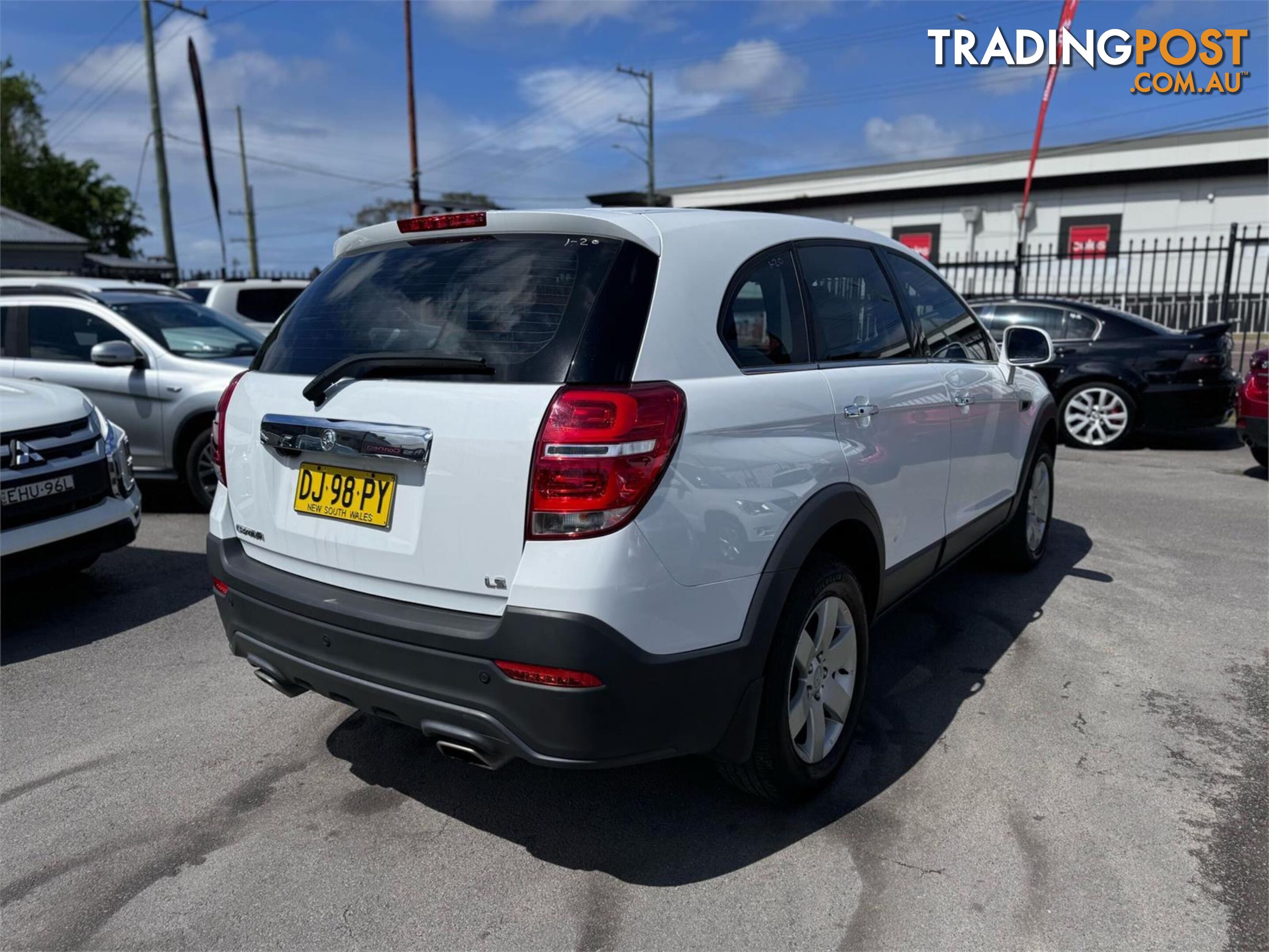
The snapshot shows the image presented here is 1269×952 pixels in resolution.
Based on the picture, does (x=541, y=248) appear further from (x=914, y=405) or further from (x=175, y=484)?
(x=175, y=484)

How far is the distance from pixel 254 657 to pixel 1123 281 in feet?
85.7

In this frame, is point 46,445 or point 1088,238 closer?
point 46,445

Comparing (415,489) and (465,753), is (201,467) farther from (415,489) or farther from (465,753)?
(465,753)

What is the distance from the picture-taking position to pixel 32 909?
2500 mm

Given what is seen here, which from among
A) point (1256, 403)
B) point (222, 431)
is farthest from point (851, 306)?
point (1256, 403)

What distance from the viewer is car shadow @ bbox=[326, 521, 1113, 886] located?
2.75 meters

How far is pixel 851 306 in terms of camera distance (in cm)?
337

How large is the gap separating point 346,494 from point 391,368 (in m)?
0.38

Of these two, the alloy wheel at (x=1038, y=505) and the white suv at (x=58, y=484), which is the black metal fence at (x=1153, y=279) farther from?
the white suv at (x=58, y=484)

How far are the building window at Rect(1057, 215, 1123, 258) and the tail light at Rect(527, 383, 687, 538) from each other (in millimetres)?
26589

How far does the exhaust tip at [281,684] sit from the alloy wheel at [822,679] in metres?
1.51

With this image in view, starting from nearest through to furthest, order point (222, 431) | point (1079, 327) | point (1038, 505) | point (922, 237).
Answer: point (222, 431), point (1038, 505), point (1079, 327), point (922, 237)

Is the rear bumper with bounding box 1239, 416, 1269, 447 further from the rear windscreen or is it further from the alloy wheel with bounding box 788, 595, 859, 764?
the rear windscreen

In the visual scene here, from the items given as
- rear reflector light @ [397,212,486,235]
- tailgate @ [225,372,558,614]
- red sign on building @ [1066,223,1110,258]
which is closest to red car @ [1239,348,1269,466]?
rear reflector light @ [397,212,486,235]
